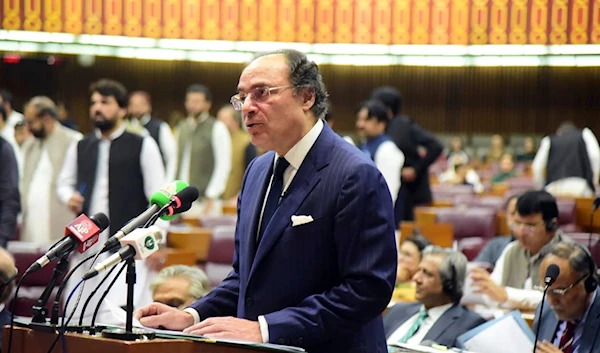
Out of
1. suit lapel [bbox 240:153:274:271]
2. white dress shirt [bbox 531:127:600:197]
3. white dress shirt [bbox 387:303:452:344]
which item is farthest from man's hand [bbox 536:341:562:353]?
white dress shirt [bbox 531:127:600:197]

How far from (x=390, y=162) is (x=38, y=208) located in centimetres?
267

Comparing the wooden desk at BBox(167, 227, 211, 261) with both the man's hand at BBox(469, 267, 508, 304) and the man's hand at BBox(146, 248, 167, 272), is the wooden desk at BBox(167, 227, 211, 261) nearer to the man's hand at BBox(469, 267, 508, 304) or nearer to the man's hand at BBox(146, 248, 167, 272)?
the man's hand at BBox(146, 248, 167, 272)

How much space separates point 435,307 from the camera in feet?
15.6

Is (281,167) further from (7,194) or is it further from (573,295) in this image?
(7,194)

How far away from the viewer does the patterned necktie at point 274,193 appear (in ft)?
8.64

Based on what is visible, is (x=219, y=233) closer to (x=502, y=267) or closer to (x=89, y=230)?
(x=502, y=267)

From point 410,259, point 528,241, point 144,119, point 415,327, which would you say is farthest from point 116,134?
point 144,119

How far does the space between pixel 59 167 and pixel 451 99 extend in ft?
39.3

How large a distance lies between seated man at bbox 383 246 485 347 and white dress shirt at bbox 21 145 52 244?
3.49 meters

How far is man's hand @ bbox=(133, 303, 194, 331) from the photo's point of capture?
8.32 feet

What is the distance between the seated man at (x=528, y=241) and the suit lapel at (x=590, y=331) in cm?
108

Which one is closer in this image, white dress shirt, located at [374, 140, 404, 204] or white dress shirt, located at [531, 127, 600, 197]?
white dress shirt, located at [374, 140, 404, 204]

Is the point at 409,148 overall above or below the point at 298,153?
below

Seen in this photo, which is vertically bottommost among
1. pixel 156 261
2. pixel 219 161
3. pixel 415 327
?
Result: pixel 415 327
